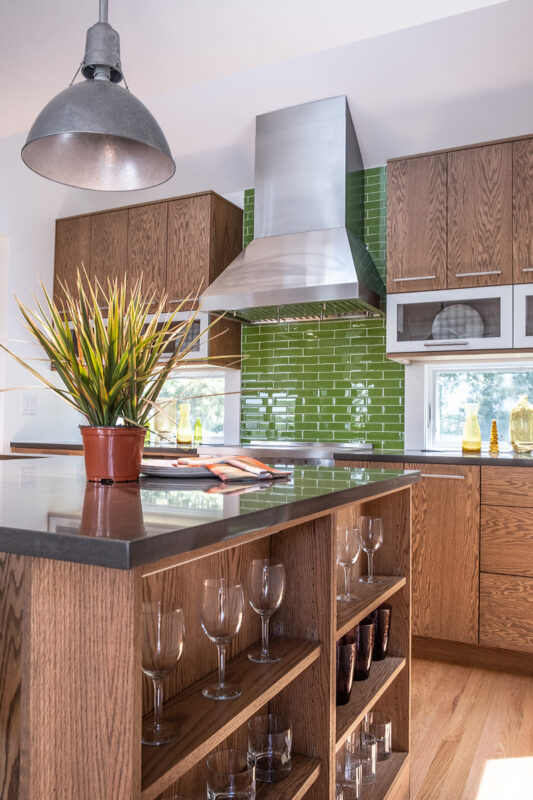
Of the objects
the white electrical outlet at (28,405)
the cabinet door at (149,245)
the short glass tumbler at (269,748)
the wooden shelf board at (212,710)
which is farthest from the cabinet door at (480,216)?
the white electrical outlet at (28,405)

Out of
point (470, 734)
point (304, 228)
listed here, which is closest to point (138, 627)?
point (470, 734)

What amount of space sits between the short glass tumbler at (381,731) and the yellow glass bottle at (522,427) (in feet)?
6.36

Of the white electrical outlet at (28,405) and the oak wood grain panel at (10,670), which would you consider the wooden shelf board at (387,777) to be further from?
the white electrical outlet at (28,405)

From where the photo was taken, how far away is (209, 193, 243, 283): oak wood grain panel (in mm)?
4051

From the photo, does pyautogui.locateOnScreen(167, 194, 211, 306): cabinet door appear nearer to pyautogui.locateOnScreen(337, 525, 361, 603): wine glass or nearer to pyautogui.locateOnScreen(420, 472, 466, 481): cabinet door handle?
pyautogui.locateOnScreen(420, 472, 466, 481): cabinet door handle

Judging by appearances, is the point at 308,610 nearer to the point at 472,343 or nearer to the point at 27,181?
the point at 472,343

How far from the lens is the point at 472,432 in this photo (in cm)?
342

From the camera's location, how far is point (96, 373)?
1306 mm

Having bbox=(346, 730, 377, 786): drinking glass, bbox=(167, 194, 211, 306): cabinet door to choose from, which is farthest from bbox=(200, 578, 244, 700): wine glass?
bbox=(167, 194, 211, 306): cabinet door

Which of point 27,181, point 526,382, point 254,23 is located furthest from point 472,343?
point 27,181

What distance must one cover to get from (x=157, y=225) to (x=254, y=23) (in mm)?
1468

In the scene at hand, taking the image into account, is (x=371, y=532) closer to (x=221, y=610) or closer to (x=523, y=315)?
(x=221, y=610)

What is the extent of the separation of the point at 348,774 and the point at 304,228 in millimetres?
2866

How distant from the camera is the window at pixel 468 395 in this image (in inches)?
141
